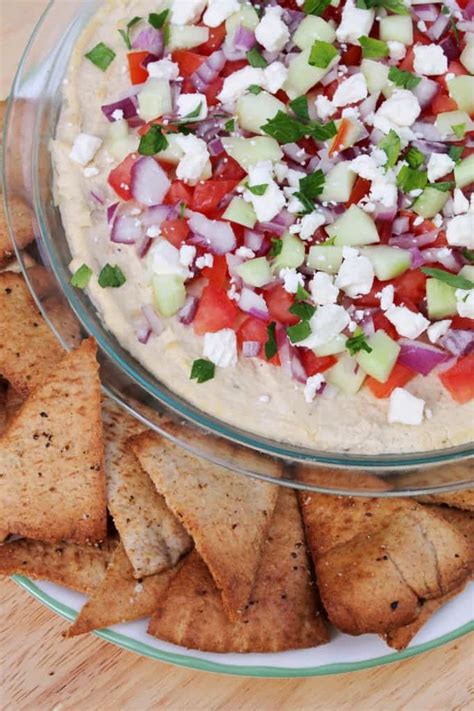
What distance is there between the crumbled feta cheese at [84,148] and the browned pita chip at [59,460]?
1.83ft

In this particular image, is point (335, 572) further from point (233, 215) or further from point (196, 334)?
point (233, 215)

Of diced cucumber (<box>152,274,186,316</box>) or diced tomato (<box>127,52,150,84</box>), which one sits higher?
diced tomato (<box>127,52,150,84</box>)

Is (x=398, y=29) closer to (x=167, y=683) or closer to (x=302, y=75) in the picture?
(x=302, y=75)

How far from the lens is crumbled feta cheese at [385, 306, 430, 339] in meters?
2.68

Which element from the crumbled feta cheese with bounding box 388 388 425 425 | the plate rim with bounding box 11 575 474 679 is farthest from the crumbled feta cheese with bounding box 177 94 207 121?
the plate rim with bounding box 11 575 474 679

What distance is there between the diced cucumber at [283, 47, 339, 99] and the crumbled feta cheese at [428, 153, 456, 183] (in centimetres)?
42

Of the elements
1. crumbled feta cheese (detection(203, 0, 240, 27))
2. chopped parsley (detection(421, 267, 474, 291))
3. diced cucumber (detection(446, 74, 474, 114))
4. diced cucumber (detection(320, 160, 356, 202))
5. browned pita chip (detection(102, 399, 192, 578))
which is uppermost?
crumbled feta cheese (detection(203, 0, 240, 27))

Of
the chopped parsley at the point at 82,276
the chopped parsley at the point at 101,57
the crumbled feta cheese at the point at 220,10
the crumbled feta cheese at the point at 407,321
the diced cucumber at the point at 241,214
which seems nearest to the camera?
the crumbled feta cheese at the point at 407,321

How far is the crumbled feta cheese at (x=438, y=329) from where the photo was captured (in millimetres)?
2711

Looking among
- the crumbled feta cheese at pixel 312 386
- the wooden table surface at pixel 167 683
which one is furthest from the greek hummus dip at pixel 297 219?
the wooden table surface at pixel 167 683

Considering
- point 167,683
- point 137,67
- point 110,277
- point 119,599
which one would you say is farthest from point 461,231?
point 167,683

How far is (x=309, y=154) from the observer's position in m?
2.89

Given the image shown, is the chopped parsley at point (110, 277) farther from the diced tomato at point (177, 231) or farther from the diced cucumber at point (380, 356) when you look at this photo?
the diced cucumber at point (380, 356)

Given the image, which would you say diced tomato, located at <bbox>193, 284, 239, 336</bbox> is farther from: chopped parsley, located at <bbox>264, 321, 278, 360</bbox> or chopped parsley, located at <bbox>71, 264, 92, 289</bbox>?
chopped parsley, located at <bbox>71, 264, 92, 289</bbox>
